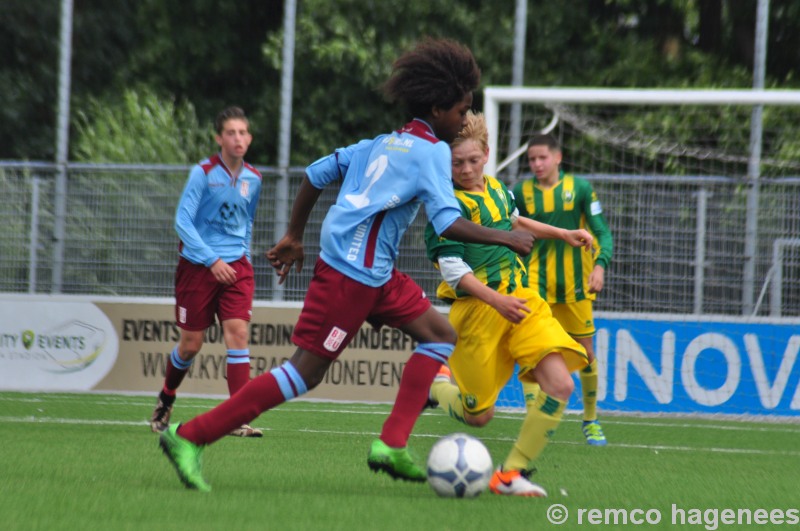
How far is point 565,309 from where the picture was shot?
873cm

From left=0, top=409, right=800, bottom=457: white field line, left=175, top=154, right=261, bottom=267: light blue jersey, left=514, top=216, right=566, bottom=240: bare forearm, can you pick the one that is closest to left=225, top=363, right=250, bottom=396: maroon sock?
left=0, top=409, right=800, bottom=457: white field line

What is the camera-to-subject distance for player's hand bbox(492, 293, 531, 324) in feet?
16.6

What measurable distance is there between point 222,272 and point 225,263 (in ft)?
0.94

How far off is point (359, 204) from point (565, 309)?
3.75m

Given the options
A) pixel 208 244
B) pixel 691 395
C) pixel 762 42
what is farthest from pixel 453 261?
pixel 762 42

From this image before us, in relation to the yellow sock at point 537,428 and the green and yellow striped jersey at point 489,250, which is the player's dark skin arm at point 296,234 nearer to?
the green and yellow striped jersey at point 489,250

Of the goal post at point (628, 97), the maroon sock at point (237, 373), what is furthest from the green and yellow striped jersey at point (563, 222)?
the maroon sock at point (237, 373)

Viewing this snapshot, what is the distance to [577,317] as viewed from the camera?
8.70 meters

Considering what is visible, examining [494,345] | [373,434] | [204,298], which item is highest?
[204,298]

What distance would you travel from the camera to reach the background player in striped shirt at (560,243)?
27.8ft

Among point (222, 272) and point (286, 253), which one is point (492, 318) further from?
point (222, 272)

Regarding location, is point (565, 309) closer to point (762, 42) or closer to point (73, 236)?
point (762, 42)

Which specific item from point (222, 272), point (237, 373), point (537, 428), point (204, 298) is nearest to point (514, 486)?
point (537, 428)

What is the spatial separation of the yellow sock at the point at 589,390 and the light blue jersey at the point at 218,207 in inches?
96.5
